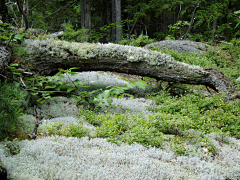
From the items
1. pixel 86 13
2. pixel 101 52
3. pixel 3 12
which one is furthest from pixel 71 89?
pixel 86 13

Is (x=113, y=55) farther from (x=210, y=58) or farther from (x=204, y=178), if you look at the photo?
(x=210, y=58)

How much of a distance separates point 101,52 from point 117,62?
1.90 ft

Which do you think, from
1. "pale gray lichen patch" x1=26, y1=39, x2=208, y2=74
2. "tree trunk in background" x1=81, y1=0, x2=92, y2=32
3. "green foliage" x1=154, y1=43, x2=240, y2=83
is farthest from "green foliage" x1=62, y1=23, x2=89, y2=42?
"green foliage" x1=154, y1=43, x2=240, y2=83

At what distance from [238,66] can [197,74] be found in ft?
15.4

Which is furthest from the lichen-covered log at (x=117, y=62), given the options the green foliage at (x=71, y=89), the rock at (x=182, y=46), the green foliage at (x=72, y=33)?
the rock at (x=182, y=46)

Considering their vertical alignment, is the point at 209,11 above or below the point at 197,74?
above

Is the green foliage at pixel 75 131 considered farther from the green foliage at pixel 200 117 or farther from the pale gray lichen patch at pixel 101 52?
the pale gray lichen patch at pixel 101 52

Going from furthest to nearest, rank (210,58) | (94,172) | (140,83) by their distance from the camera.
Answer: (210,58)
(140,83)
(94,172)

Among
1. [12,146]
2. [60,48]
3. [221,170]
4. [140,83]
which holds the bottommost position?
[221,170]

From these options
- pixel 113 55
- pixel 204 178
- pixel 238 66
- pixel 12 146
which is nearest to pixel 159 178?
pixel 204 178

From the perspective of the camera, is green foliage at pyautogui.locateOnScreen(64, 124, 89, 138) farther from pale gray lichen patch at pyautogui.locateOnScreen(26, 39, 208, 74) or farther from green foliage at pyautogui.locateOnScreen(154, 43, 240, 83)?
green foliage at pyautogui.locateOnScreen(154, 43, 240, 83)

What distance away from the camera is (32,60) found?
4.90 metres

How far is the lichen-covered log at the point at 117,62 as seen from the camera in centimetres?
507

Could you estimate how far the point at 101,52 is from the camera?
536 cm
